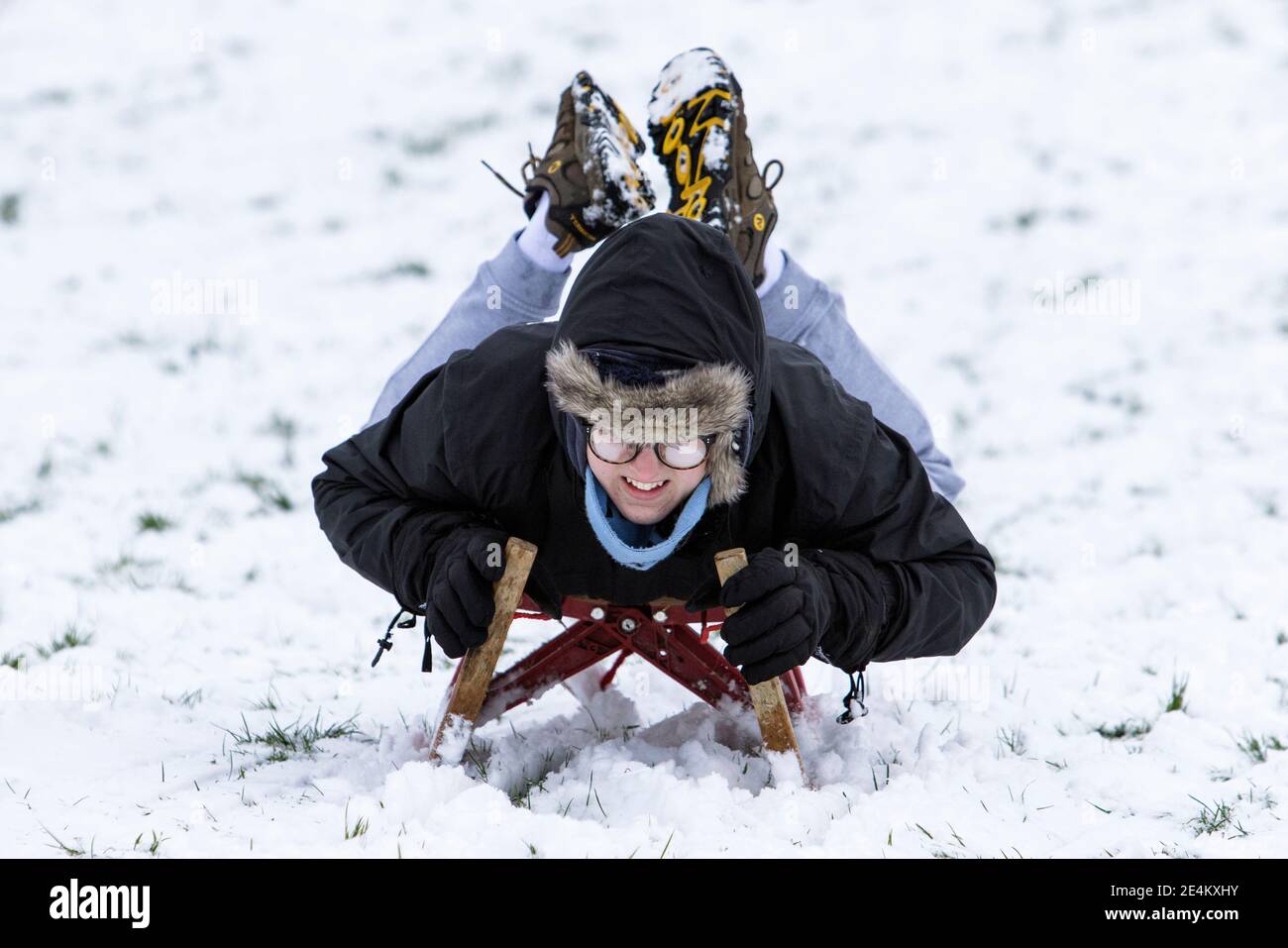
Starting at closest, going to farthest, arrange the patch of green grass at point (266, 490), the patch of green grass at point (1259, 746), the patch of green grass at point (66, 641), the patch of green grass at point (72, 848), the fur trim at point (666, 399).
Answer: the patch of green grass at point (72, 848) → the fur trim at point (666, 399) → the patch of green grass at point (1259, 746) → the patch of green grass at point (66, 641) → the patch of green grass at point (266, 490)

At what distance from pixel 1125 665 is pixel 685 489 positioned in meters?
1.66

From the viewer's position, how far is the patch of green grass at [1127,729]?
3066 mm

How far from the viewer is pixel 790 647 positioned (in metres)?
2.34

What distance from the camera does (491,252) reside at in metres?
7.48

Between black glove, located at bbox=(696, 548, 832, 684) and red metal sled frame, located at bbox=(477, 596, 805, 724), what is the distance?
44 cm

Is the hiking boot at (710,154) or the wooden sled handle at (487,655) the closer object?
the wooden sled handle at (487,655)

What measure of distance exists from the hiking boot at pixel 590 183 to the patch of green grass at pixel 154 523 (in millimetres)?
1765

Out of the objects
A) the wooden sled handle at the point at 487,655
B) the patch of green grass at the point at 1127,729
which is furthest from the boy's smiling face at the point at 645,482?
the patch of green grass at the point at 1127,729

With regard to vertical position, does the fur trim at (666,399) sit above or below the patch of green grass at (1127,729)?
above

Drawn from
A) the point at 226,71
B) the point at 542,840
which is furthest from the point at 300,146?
the point at 542,840

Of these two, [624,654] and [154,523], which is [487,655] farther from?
[154,523]

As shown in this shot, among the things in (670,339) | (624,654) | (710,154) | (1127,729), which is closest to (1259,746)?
(1127,729)

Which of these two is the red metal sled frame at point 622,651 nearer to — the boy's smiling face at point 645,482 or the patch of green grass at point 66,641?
the boy's smiling face at point 645,482

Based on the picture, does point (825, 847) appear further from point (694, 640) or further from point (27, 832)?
point (27, 832)
